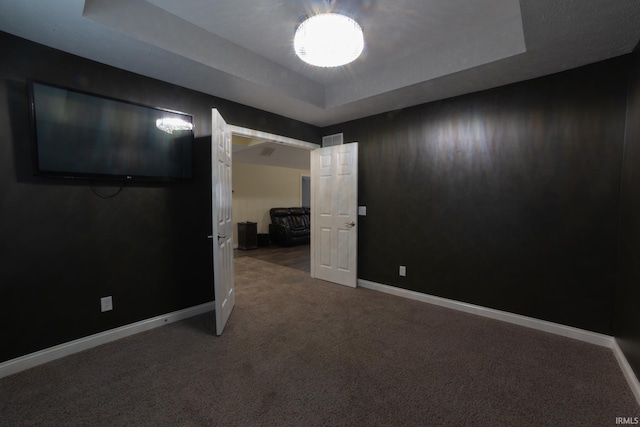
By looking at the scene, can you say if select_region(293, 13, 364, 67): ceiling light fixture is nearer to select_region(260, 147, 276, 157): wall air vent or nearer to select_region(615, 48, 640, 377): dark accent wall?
select_region(615, 48, 640, 377): dark accent wall

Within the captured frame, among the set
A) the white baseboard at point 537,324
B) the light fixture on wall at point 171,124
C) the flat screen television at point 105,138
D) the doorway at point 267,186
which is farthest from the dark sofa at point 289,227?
the light fixture on wall at point 171,124

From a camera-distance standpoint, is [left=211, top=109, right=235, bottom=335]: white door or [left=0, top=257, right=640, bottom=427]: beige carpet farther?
[left=211, top=109, right=235, bottom=335]: white door

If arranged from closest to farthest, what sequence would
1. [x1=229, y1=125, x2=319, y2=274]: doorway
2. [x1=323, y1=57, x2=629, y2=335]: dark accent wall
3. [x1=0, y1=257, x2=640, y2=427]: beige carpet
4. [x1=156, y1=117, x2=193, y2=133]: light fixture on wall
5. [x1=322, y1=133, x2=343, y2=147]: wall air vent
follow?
[x1=0, y1=257, x2=640, y2=427]: beige carpet → [x1=323, y1=57, x2=629, y2=335]: dark accent wall → [x1=156, y1=117, x2=193, y2=133]: light fixture on wall → [x1=322, y1=133, x2=343, y2=147]: wall air vent → [x1=229, y1=125, x2=319, y2=274]: doorway

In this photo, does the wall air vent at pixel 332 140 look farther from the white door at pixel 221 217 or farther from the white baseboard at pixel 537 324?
the white baseboard at pixel 537 324

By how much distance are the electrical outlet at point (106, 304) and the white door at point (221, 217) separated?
2.79ft

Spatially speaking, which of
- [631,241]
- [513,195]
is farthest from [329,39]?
[631,241]

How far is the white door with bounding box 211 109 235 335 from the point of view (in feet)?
7.93

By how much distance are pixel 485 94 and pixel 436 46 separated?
777mm

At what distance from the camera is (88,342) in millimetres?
2252

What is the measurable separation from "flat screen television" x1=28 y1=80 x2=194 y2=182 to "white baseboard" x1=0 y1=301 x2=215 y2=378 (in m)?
1.34

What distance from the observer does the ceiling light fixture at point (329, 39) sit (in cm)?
179

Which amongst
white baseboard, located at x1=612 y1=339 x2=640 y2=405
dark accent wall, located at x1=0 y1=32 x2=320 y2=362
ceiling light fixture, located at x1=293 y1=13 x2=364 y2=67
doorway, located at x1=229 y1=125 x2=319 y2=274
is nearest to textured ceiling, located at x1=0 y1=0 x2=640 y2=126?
dark accent wall, located at x1=0 y1=32 x2=320 y2=362

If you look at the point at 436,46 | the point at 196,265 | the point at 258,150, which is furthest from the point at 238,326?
the point at 258,150

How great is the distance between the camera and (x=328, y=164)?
404 cm
